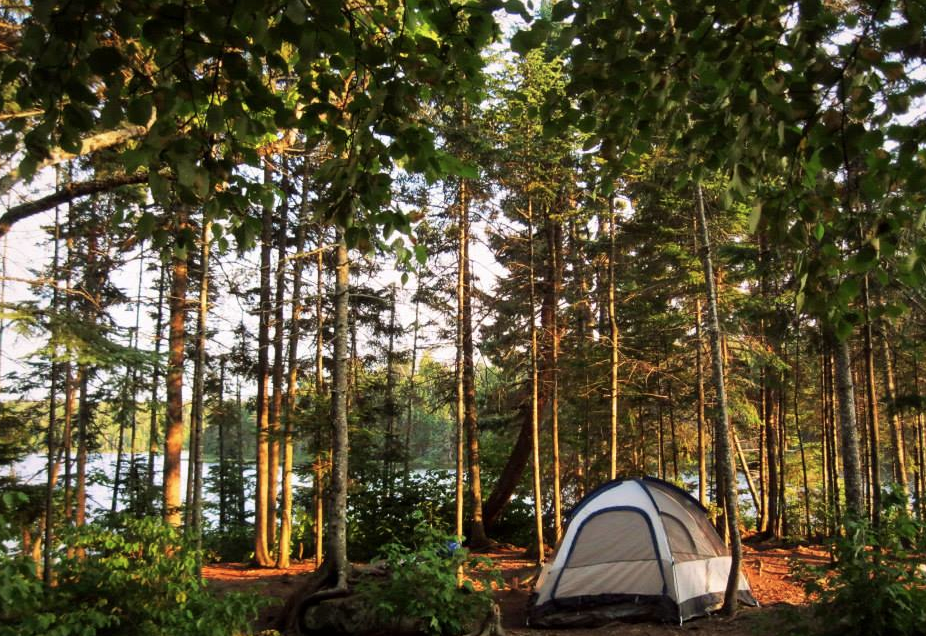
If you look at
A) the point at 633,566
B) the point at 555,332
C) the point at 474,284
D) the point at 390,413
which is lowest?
the point at 633,566

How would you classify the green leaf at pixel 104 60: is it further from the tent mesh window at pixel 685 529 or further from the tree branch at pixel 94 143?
the tent mesh window at pixel 685 529

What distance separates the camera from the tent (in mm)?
8656

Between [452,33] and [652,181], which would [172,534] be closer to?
[452,33]

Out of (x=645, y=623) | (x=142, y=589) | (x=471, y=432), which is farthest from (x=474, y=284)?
(x=142, y=589)

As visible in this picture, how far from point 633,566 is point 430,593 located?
3.44 metres

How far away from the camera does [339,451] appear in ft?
29.0

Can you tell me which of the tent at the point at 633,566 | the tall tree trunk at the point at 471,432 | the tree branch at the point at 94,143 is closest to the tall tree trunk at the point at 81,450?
the tall tree trunk at the point at 471,432

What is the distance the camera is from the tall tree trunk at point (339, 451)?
8461mm

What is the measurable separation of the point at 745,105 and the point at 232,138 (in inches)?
67.8

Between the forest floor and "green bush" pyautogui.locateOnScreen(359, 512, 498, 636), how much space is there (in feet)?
3.86

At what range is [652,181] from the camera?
11594 mm

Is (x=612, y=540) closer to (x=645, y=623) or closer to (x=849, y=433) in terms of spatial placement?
(x=645, y=623)

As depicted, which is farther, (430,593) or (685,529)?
(685,529)

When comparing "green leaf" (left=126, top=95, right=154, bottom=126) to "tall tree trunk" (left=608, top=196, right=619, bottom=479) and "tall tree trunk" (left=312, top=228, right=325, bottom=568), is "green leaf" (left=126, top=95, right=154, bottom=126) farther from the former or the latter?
"tall tree trunk" (left=608, top=196, right=619, bottom=479)
